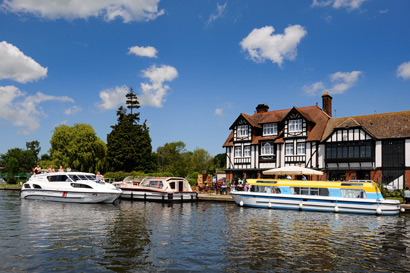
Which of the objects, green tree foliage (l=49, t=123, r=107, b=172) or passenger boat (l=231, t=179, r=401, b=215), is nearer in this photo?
passenger boat (l=231, t=179, r=401, b=215)

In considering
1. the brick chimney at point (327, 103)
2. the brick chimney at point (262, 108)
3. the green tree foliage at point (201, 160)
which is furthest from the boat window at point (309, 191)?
the green tree foliage at point (201, 160)

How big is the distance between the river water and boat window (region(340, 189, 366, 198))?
467 cm

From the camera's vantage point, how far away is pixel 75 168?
6341 centimetres

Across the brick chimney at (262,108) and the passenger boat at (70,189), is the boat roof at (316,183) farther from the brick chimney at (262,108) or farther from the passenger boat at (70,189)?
the brick chimney at (262,108)

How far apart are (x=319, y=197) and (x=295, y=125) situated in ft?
66.0

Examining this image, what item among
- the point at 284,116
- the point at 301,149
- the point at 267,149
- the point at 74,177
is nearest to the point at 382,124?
Result: the point at 301,149

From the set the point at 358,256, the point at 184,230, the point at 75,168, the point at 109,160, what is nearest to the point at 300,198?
the point at 184,230

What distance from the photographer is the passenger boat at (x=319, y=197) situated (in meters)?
25.9

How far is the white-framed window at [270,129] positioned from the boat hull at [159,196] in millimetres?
18250

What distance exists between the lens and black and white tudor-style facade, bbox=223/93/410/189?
1580 inches

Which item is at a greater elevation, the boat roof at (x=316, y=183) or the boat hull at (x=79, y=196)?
the boat roof at (x=316, y=183)

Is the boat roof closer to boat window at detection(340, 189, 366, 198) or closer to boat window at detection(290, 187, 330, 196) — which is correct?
boat window at detection(290, 187, 330, 196)

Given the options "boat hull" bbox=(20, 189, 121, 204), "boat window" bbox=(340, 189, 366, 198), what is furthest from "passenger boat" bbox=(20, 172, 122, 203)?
Answer: "boat window" bbox=(340, 189, 366, 198)

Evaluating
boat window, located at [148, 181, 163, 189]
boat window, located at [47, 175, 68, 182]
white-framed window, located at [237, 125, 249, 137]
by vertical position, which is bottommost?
boat window, located at [148, 181, 163, 189]
